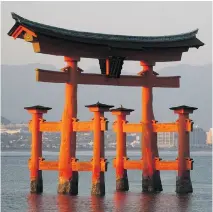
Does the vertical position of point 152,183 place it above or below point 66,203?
above

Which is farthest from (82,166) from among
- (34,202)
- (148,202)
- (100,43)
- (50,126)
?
(100,43)

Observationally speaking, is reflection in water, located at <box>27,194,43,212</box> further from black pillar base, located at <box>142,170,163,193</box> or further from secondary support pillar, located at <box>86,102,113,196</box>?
black pillar base, located at <box>142,170,163,193</box>

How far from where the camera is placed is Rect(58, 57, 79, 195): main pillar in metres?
42.3

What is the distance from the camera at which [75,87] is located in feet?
141

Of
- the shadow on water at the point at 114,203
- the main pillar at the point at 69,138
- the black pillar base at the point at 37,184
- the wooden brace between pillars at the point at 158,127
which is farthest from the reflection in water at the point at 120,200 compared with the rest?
the black pillar base at the point at 37,184

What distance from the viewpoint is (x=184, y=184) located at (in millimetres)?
43969

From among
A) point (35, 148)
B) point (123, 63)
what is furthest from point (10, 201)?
point (123, 63)

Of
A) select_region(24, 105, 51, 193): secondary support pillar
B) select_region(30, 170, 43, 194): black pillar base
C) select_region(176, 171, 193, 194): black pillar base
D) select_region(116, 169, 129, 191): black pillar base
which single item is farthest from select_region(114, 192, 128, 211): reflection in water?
select_region(24, 105, 51, 193): secondary support pillar

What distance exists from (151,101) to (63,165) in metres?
5.88

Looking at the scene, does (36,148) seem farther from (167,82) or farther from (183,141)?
(167,82)

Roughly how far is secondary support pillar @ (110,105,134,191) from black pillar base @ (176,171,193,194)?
307cm

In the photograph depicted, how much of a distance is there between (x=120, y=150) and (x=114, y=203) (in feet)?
18.8

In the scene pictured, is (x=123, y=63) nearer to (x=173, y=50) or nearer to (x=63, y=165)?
(x=173, y=50)

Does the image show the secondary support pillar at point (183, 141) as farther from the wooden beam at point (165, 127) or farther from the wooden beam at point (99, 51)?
the wooden beam at point (99, 51)
